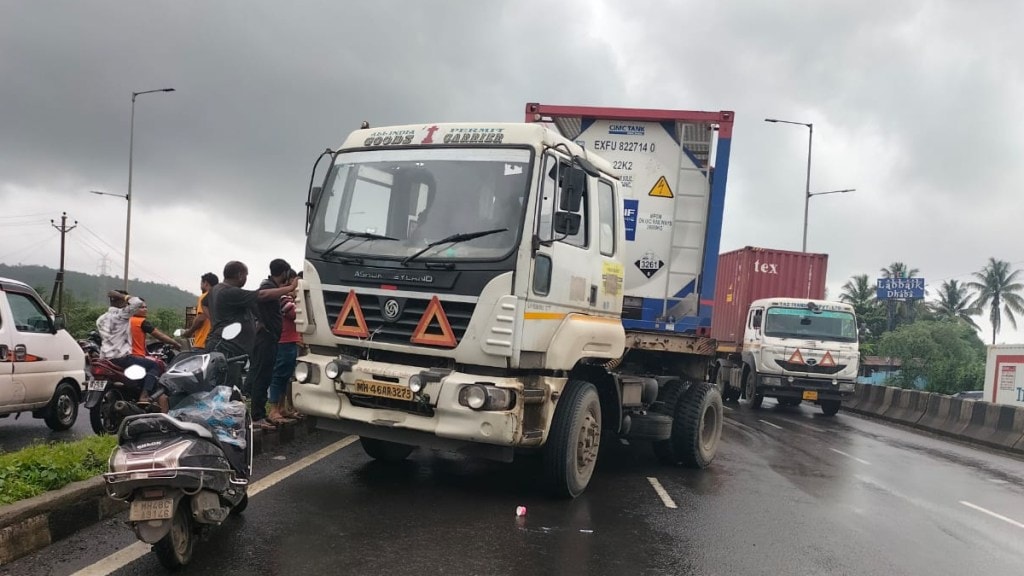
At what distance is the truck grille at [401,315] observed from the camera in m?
5.72

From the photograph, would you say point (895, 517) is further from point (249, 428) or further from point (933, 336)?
point (933, 336)

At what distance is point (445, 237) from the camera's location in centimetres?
589

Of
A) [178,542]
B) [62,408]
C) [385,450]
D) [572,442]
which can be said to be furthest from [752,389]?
[178,542]

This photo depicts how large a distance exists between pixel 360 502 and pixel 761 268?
15.2 m

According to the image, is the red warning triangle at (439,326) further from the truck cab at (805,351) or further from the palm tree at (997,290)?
the palm tree at (997,290)

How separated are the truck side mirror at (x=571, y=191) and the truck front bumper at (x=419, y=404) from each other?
4.32 feet

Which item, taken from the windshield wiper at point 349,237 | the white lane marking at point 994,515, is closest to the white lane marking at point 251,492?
the windshield wiper at point 349,237

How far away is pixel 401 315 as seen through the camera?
5.86 m

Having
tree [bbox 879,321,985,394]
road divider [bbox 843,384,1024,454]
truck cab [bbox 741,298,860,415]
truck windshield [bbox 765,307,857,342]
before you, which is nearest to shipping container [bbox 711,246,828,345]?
truck cab [bbox 741,298,860,415]

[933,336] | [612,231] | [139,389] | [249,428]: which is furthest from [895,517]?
[933,336]

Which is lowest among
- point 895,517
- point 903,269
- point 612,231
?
point 895,517

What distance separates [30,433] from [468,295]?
20.4ft

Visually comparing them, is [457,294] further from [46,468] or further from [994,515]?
[994,515]

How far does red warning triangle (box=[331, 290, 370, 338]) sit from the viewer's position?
599 centimetres
